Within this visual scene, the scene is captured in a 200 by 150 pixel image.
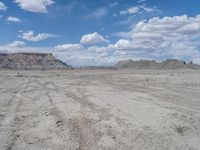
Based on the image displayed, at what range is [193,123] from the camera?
1093 centimetres

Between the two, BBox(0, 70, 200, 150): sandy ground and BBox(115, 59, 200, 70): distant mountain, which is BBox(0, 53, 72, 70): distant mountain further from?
BBox(0, 70, 200, 150): sandy ground

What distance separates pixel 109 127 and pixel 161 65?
451 ft

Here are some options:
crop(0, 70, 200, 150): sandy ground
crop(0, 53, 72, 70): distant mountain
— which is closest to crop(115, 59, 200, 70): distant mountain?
crop(0, 53, 72, 70): distant mountain

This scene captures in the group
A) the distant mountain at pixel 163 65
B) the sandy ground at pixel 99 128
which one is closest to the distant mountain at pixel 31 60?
the distant mountain at pixel 163 65

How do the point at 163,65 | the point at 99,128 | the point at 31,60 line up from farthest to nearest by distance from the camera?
the point at 31,60 < the point at 163,65 < the point at 99,128

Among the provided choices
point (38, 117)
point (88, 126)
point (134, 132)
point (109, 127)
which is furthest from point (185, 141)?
point (38, 117)

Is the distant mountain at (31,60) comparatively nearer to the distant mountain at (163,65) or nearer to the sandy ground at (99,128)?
the distant mountain at (163,65)

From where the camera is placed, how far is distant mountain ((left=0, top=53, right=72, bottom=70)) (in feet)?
550

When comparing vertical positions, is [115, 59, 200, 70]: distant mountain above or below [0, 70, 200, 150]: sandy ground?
below

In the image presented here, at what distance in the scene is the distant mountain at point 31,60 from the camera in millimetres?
167525

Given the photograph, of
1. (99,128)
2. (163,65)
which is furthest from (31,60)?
(99,128)

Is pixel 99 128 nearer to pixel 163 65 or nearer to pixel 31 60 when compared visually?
pixel 163 65

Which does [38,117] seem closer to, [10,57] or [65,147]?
[65,147]

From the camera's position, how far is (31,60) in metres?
180
